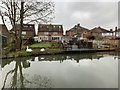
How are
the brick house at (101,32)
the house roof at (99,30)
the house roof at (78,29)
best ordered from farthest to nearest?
the house roof at (78,29) < the house roof at (99,30) < the brick house at (101,32)

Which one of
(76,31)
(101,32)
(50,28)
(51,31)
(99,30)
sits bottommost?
(101,32)

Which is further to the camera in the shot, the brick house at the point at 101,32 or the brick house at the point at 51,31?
the brick house at the point at 101,32

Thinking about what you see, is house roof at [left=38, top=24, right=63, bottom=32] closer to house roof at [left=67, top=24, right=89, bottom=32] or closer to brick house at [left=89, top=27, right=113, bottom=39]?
house roof at [left=67, top=24, right=89, bottom=32]

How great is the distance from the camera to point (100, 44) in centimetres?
3094

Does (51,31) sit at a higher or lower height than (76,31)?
lower

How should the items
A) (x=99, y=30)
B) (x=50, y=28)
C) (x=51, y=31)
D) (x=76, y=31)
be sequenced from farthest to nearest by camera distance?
(x=76, y=31), (x=99, y=30), (x=50, y=28), (x=51, y=31)

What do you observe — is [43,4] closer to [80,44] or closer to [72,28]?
[80,44]

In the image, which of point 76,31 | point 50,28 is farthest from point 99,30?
point 50,28

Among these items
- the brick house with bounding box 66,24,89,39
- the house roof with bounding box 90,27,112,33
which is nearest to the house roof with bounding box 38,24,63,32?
the brick house with bounding box 66,24,89,39

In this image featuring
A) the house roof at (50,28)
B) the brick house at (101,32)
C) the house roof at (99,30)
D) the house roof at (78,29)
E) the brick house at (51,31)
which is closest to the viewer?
the brick house at (51,31)

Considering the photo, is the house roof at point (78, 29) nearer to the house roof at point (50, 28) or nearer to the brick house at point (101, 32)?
the brick house at point (101, 32)

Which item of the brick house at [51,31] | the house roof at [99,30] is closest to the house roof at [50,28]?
the brick house at [51,31]

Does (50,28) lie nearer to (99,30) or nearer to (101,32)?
(99,30)

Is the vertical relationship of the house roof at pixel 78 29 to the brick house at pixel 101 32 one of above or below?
above
